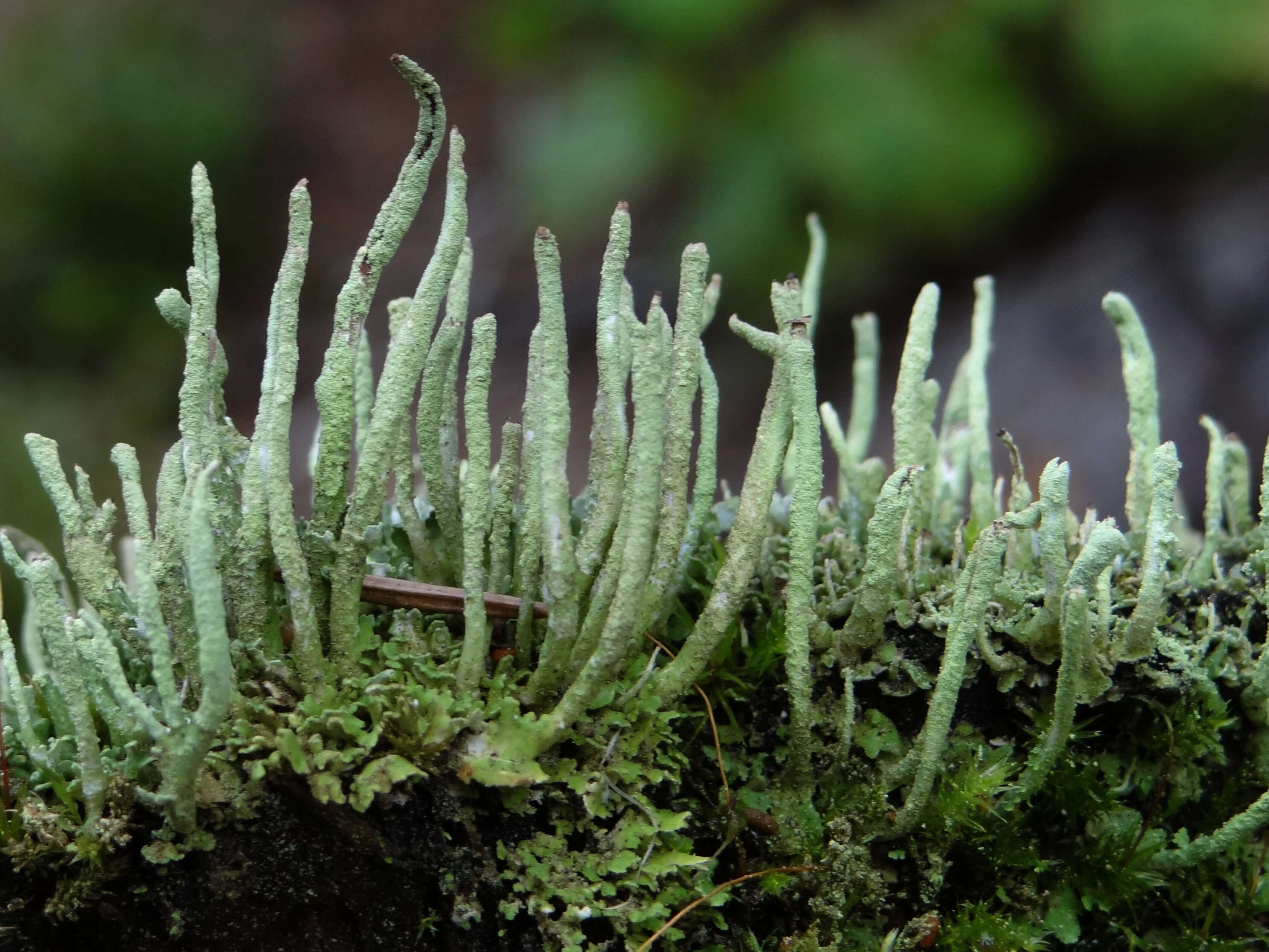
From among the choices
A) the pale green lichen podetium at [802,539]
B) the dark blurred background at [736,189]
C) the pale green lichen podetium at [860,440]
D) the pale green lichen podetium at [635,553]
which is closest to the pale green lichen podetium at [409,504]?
the pale green lichen podetium at [635,553]

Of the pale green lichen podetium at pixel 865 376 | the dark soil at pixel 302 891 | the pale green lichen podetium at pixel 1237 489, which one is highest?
the pale green lichen podetium at pixel 865 376

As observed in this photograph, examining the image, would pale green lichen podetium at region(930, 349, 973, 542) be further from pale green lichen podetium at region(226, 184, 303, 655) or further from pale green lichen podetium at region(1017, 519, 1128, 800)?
pale green lichen podetium at region(226, 184, 303, 655)

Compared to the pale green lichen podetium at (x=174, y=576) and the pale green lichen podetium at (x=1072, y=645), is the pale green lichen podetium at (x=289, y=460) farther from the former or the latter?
the pale green lichen podetium at (x=1072, y=645)

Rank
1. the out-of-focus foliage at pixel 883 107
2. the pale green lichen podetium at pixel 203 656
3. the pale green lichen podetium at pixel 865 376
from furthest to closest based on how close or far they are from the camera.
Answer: the out-of-focus foliage at pixel 883 107
the pale green lichen podetium at pixel 865 376
the pale green lichen podetium at pixel 203 656

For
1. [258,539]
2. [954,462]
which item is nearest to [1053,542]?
[954,462]

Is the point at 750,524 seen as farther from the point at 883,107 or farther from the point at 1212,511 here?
the point at 883,107

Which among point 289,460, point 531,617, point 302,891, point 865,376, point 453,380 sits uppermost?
point 865,376
